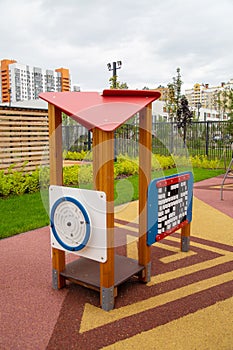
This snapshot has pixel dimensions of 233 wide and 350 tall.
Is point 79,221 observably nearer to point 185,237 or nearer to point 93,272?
point 93,272

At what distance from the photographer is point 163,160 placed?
1050cm

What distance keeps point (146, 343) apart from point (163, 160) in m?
8.83

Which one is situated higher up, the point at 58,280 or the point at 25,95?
the point at 25,95

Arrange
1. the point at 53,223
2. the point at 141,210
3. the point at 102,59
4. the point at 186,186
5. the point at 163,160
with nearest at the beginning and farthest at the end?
the point at 53,223 < the point at 141,210 < the point at 186,186 < the point at 163,160 < the point at 102,59

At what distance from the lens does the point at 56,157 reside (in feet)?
8.12

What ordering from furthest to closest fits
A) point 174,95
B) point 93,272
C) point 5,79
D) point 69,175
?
point 5,79 < point 174,95 < point 69,175 < point 93,272

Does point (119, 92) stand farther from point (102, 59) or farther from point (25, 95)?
point (25, 95)

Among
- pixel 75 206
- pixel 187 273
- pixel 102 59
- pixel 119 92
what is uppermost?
pixel 102 59

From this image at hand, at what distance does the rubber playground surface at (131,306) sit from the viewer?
1.94m

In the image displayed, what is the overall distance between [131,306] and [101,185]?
93cm

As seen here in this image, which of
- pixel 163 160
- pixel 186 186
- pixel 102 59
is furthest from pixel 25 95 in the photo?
pixel 186 186

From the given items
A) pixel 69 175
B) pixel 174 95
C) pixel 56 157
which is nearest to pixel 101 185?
pixel 56 157

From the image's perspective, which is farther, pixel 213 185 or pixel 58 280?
pixel 213 185

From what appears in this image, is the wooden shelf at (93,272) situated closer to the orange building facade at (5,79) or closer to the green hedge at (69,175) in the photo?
the green hedge at (69,175)
